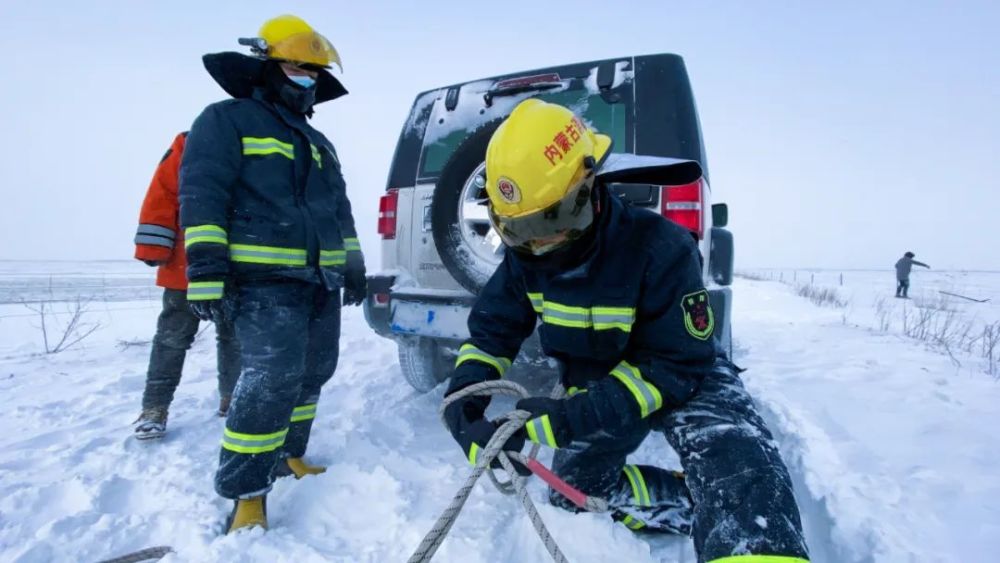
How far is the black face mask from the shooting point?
84.0 inches

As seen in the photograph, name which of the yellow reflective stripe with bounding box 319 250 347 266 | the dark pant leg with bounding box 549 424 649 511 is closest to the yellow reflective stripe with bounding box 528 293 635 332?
the dark pant leg with bounding box 549 424 649 511

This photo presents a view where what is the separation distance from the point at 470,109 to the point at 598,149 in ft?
5.10

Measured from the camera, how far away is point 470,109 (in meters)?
2.89

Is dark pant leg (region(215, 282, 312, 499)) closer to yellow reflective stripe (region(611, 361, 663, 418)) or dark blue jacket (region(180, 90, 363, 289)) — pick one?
dark blue jacket (region(180, 90, 363, 289))


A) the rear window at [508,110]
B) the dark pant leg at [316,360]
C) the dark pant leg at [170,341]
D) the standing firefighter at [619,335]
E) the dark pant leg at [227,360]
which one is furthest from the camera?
the dark pant leg at [227,360]

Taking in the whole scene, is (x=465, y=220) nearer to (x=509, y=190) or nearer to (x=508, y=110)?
(x=508, y=110)

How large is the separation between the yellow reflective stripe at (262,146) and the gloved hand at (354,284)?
2.34 feet

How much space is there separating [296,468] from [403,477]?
0.53 metres

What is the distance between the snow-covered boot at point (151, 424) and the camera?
8.46ft

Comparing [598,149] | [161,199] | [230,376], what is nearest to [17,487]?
[230,376]

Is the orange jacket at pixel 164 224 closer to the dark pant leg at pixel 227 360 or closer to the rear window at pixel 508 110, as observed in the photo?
the dark pant leg at pixel 227 360

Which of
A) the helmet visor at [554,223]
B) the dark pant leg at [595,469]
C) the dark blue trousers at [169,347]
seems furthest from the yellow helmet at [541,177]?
the dark blue trousers at [169,347]

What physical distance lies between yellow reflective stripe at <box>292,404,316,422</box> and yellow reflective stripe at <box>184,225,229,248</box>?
0.92 metres

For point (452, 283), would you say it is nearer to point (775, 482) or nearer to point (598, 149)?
point (598, 149)
